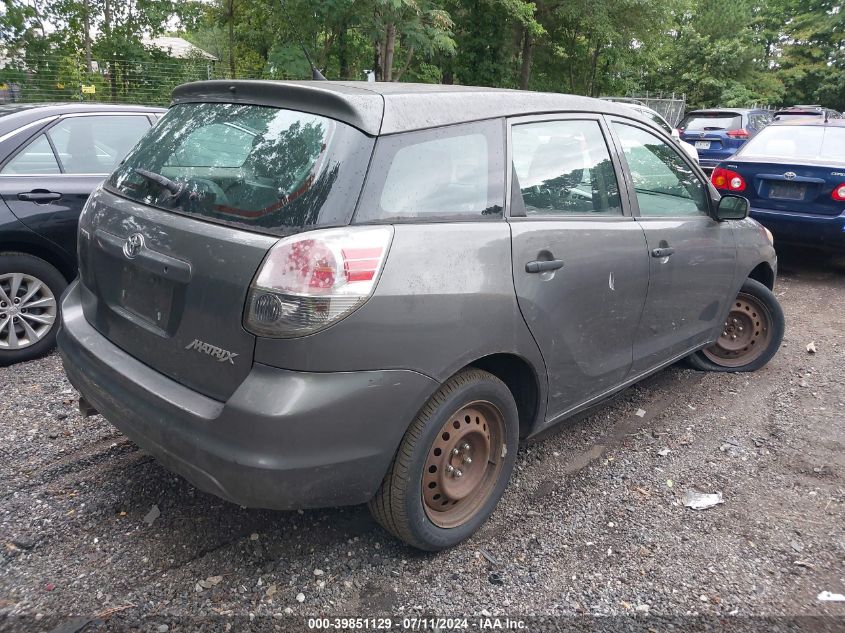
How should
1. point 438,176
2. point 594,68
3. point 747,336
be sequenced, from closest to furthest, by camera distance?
point 438,176
point 747,336
point 594,68

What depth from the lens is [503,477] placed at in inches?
118

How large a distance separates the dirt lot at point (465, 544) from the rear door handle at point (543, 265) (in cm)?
114

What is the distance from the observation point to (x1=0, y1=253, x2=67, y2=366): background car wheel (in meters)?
4.48

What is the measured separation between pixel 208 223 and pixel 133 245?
1.23 feet

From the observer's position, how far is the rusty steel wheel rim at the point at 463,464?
2.67m

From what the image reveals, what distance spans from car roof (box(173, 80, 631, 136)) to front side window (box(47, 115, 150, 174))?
2.17 m

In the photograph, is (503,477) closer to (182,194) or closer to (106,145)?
(182,194)

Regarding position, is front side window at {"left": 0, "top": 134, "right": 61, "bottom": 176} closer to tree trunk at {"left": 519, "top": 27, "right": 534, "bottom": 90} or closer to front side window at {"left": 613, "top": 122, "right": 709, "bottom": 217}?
front side window at {"left": 613, "top": 122, "right": 709, "bottom": 217}

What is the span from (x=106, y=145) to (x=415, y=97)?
342 centimetres

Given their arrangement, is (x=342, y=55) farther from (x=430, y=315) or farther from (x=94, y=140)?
(x=430, y=315)

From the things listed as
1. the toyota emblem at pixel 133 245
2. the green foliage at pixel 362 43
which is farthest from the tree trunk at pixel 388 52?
the toyota emblem at pixel 133 245

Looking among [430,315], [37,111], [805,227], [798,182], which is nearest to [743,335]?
[805,227]

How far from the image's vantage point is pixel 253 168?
8.18ft

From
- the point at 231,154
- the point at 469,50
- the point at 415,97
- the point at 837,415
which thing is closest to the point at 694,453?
the point at 837,415
